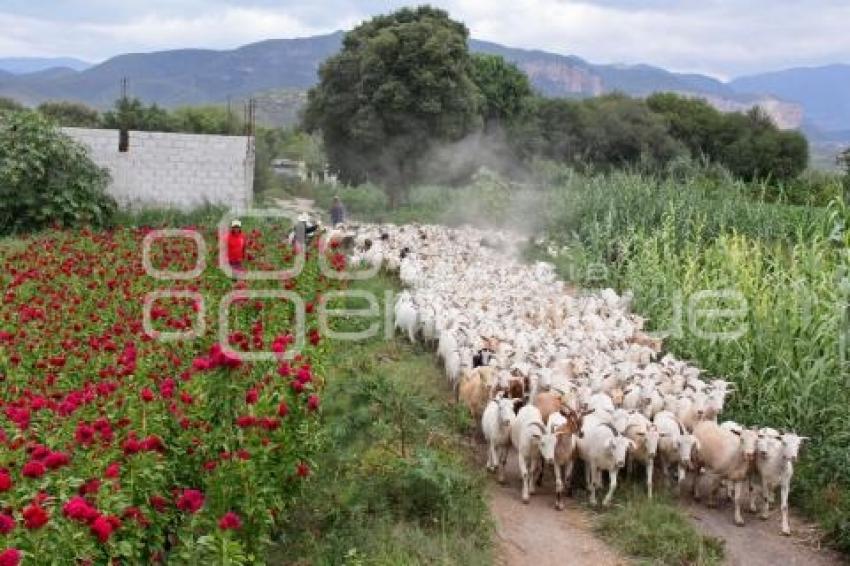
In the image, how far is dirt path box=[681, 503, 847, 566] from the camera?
22.6 feet

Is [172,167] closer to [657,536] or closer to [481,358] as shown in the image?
[481,358]

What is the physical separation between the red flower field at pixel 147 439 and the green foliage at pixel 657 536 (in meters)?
2.48

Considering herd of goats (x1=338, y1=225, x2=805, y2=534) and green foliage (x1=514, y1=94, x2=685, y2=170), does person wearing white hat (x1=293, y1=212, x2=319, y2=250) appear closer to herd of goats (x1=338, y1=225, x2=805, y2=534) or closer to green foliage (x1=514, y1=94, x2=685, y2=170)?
herd of goats (x1=338, y1=225, x2=805, y2=534)

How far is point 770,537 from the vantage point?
7277mm

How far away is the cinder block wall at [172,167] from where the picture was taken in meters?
20.1

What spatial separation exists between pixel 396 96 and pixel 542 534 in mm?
20542

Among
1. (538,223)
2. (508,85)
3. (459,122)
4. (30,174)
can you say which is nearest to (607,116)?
(508,85)

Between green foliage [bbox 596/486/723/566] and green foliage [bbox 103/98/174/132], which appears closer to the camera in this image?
green foliage [bbox 596/486/723/566]

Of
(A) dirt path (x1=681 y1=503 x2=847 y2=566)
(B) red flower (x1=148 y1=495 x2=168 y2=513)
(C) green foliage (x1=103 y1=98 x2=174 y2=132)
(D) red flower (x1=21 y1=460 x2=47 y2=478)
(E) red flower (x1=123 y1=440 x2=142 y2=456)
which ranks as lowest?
(A) dirt path (x1=681 y1=503 x2=847 y2=566)

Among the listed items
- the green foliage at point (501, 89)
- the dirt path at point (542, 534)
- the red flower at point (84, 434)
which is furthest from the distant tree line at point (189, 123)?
the red flower at point (84, 434)

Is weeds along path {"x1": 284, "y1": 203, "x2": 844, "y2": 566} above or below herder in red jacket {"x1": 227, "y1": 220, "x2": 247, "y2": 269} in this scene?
below

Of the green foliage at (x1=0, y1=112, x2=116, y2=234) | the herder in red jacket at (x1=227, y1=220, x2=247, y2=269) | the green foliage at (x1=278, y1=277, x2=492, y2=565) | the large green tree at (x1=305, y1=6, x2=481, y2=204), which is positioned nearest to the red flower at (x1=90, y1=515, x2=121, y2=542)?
the green foliage at (x1=278, y1=277, x2=492, y2=565)

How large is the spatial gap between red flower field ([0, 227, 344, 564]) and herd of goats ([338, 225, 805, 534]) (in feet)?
6.35

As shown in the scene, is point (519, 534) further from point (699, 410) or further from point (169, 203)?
point (169, 203)
